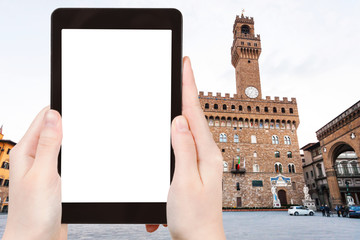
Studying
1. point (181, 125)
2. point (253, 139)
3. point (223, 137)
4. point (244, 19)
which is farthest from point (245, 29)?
point (181, 125)

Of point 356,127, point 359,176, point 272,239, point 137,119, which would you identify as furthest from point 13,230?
point 359,176

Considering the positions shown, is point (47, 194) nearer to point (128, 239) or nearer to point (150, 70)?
point (150, 70)

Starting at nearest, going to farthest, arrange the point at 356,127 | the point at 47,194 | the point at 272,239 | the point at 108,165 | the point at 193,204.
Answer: the point at 193,204, the point at 47,194, the point at 108,165, the point at 272,239, the point at 356,127

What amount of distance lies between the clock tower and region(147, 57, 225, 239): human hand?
39028mm

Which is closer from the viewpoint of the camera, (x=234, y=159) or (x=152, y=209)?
(x=152, y=209)

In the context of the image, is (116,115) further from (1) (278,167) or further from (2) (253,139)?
(1) (278,167)

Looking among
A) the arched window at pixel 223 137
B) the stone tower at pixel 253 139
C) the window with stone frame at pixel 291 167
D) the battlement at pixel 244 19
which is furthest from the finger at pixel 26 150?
the battlement at pixel 244 19

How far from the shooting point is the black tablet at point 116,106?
1214 mm

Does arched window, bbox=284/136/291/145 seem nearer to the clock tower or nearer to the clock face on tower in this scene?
the clock tower

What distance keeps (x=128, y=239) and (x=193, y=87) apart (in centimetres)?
857

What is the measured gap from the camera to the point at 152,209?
47.1 inches

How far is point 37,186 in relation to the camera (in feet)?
3.53

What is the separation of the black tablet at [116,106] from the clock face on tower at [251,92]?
39240mm

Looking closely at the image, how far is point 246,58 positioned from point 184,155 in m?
42.6
